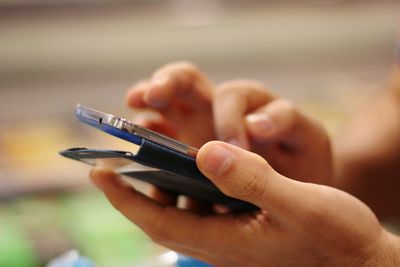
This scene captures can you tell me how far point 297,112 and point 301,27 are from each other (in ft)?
4.13

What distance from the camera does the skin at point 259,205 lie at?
58 centimetres

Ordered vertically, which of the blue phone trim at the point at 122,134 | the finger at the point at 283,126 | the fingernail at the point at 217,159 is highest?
the blue phone trim at the point at 122,134

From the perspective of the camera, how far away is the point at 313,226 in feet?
2.09

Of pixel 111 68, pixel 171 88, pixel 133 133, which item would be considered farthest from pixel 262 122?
pixel 111 68

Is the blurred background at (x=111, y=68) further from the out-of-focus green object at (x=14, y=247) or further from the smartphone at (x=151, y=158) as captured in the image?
the smartphone at (x=151, y=158)

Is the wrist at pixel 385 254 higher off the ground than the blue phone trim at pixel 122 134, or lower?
lower

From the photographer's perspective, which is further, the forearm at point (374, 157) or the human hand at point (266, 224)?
the forearm at point (374, 157)

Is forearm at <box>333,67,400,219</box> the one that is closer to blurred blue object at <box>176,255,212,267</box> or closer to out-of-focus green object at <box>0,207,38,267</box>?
blurred blue object at <box>176,255,212,267</box>

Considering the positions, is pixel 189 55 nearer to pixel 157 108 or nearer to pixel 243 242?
pixel 157 108

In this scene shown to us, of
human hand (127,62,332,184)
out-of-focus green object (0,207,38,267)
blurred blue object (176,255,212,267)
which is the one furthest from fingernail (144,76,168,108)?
out-of-focus green object (0,207,38,267)

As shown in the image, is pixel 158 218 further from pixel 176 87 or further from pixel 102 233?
pixel 102 233

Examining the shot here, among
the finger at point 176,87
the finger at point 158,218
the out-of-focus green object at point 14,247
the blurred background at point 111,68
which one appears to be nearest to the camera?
the finger at point 158,218

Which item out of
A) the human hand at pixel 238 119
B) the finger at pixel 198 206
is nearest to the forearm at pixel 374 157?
the human hand at pixel 238 119

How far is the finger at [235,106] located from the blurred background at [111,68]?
461 millimetres
